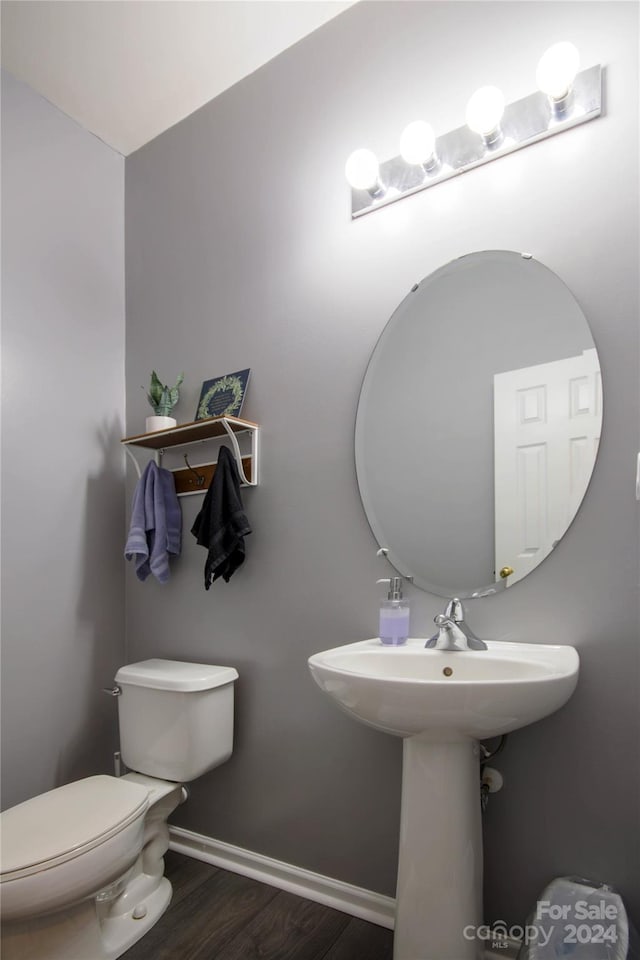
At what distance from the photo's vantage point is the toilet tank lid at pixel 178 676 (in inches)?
68.3

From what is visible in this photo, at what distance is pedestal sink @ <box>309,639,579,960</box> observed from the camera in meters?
1.10

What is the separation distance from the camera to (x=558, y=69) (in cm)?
134

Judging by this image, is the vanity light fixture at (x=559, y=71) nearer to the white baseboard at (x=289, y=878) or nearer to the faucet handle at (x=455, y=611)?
the faucet handle at (x=455, y=611)

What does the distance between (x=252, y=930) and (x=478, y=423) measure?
1.48m

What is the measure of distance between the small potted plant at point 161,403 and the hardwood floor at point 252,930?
1.48 metres

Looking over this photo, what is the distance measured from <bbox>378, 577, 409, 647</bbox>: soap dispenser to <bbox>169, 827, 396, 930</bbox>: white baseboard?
71 cm

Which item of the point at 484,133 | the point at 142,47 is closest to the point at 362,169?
the point at 484,133

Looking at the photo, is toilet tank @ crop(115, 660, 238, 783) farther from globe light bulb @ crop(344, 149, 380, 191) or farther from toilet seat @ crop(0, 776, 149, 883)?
globe light bulb @ crop(344, 149, 380, 191)

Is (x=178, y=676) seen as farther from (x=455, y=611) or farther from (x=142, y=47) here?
(x=142, y=47)

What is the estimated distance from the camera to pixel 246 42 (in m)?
1.94

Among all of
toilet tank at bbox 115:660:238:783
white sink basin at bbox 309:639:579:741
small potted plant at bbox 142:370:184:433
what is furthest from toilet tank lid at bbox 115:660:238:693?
small potted plant at bbox 142:370:184:433

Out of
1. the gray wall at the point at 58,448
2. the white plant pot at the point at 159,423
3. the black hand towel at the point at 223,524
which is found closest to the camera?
the black hand towel at the point at 223,524

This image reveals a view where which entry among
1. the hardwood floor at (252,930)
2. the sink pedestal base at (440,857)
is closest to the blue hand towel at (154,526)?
the hardwood floor at (252,930)

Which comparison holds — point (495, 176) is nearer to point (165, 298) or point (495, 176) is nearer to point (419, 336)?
point (419, 336)
